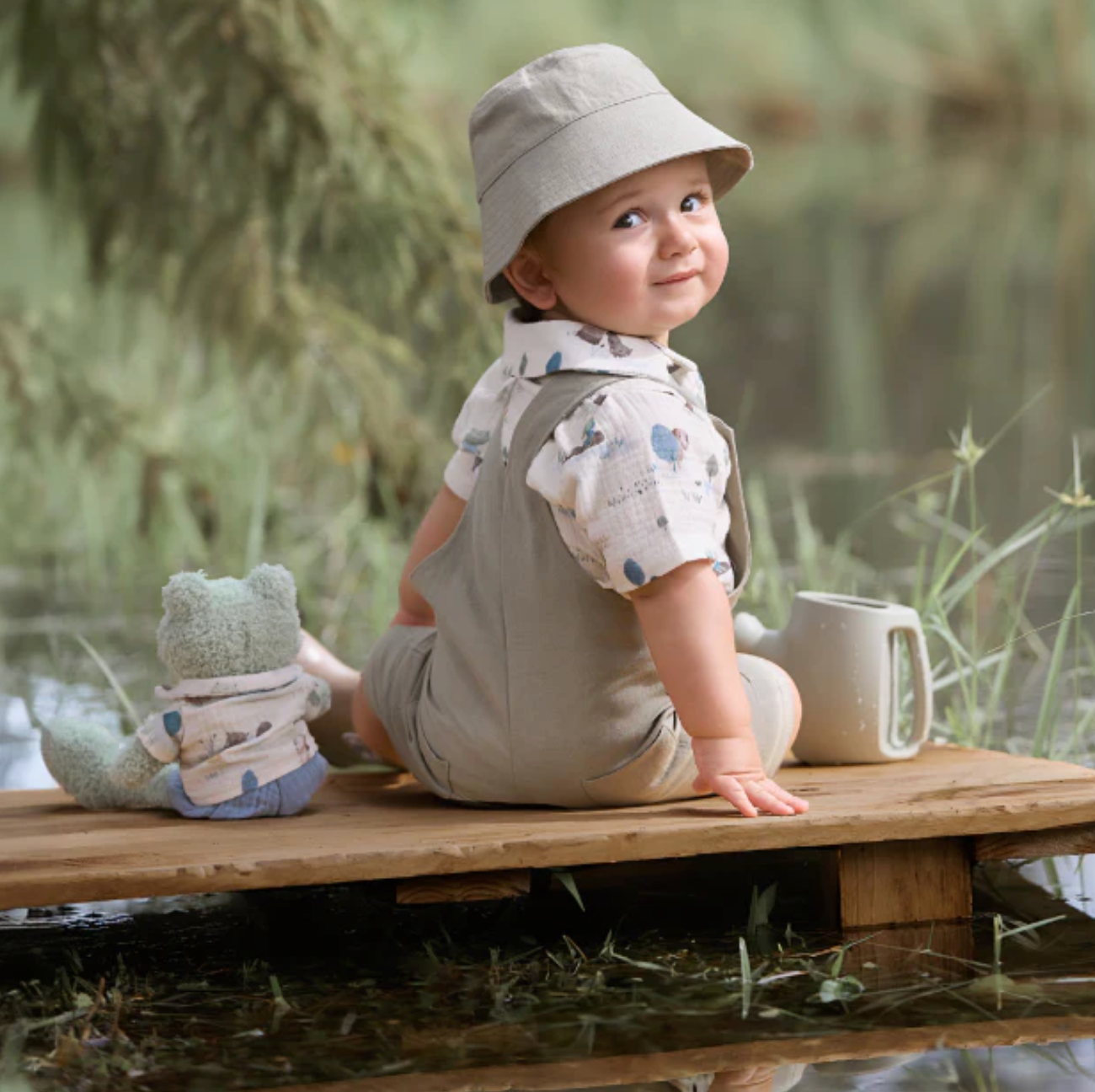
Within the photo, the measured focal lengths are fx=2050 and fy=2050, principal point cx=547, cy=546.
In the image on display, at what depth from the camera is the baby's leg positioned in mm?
2305

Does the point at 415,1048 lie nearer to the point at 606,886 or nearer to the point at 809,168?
the point at 606,886

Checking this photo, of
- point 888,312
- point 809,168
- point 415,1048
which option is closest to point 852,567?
point 415,1048

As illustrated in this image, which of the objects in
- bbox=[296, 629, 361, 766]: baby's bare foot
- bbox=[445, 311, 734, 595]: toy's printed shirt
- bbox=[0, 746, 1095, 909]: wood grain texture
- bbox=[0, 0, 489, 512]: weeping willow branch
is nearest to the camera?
bbox=[0, 746, 1095, 909]: wood grain texture

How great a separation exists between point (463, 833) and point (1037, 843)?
0.55 meters

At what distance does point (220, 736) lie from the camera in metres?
2.04

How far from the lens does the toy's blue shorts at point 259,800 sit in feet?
6.68

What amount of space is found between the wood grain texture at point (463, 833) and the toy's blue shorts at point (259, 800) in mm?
17

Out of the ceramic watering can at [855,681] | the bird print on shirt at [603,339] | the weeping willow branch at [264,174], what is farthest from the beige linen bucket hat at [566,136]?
the weeping willow branch at [264,174]

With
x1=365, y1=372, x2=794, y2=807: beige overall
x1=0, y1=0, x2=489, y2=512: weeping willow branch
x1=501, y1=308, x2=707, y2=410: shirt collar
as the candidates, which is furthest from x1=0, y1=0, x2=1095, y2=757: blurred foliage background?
x1=365, y1=372, x2=794, y2=807: beige overall

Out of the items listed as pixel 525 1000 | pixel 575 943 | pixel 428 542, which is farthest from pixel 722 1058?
pixel 428 542

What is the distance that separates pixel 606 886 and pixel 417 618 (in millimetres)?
410

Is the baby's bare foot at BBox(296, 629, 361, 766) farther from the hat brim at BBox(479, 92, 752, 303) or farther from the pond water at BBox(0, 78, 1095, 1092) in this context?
the hat brim at BBox(479, 92, 752, 303)

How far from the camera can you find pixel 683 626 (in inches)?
74.2

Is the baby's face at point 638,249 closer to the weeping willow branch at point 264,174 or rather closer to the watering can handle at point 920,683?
the watering can handle at point 920,683
